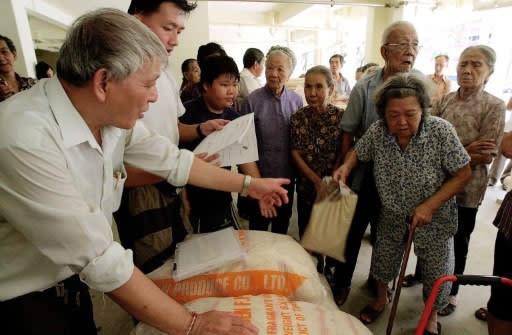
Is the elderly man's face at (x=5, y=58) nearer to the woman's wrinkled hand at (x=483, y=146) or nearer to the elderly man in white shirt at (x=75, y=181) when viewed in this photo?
the elderly man in white shirt at (x=75, y=181)

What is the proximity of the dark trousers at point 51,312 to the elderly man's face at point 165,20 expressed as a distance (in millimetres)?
952

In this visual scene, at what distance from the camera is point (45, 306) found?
787 millimetres

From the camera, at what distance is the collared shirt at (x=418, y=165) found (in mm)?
1298

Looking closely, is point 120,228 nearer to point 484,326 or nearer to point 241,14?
point 484,326

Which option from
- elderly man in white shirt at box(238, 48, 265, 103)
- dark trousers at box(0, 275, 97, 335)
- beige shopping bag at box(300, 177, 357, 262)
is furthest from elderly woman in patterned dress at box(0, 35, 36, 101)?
beige shopping bag at box(300, 177, 357, 262)

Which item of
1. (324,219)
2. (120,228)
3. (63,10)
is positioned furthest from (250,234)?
(63,10)

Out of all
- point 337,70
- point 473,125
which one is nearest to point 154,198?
point 473,125

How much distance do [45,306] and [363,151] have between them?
1.42 m

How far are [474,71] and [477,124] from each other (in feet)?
0.99

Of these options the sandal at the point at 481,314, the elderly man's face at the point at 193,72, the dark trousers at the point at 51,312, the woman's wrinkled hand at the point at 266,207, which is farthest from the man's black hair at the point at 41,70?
the sandal at the point at 481,314

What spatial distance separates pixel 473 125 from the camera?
165 centimetres

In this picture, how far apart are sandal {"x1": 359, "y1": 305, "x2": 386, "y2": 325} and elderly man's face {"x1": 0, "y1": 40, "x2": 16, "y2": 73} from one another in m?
3.09

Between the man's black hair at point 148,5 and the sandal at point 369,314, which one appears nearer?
the man's black hair at point 148,5

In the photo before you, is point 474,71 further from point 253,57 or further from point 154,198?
point 253,57
